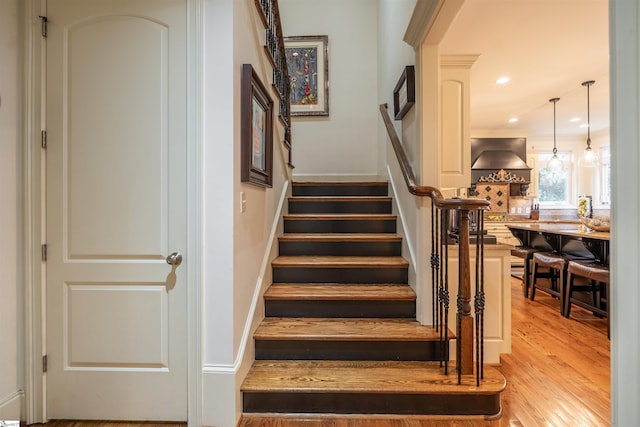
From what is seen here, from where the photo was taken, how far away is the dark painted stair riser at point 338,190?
382 cm

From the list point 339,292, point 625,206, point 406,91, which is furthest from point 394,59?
point 625,206

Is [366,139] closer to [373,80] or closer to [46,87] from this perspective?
[373,80]

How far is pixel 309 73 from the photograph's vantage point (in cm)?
480

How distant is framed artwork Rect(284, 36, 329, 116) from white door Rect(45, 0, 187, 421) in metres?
3.20

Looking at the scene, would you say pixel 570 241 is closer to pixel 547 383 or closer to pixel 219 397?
pixel 547 383

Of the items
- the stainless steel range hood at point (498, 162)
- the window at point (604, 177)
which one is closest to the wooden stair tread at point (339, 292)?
the stainless steel range hood at point (498, 162)

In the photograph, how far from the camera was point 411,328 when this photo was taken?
2205mm

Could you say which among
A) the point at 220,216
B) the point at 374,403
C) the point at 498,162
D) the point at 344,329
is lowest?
the point at 374,403

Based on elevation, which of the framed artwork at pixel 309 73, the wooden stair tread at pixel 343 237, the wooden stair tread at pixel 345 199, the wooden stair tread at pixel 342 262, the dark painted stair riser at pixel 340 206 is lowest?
the wooden stair tread at pixel 342 262

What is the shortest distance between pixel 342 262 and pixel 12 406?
84.6 inches

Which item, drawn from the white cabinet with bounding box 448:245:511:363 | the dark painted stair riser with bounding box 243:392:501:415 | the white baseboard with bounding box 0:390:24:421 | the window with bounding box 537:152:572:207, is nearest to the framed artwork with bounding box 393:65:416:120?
the white cabinet with bounding box 448:245:511:363

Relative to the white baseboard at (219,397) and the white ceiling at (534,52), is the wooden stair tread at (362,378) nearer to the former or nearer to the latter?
the white baseboard at (219,397)

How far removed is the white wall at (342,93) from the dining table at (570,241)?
243 centimetres

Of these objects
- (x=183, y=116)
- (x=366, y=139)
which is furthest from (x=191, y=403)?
(x=366, y=139)
